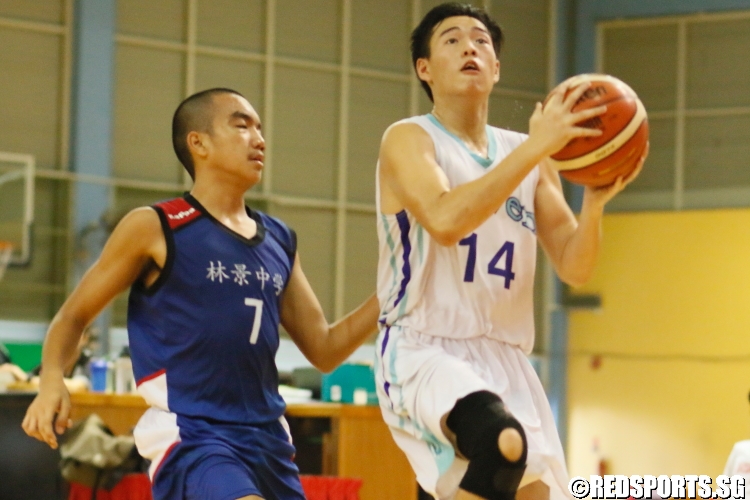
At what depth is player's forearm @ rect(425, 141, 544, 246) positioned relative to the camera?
2.86 meters

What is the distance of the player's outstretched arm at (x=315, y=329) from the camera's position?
3916 millimetres

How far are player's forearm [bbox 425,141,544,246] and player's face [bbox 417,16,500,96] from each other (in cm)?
48

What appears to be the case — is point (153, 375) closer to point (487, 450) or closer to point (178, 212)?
point (178, 212)

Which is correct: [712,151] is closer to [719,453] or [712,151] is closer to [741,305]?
[741,305]

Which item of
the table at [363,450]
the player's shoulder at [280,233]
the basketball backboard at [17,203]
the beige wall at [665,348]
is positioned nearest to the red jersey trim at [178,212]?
the player's shoulder at [280,233]

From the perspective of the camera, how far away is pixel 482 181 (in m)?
2.90

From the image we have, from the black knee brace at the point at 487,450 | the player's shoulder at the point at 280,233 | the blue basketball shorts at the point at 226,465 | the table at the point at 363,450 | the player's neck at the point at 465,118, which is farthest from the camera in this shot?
the table at the point at 363,450

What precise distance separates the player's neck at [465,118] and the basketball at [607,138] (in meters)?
0.39

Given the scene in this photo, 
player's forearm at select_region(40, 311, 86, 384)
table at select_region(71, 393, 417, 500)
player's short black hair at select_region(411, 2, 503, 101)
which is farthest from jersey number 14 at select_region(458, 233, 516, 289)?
table at select_region(71, 393, 417, 500)

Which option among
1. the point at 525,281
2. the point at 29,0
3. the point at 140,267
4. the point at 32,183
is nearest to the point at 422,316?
the point at 525,281

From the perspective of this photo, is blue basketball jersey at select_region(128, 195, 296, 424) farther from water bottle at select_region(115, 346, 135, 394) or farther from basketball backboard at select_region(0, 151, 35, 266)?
basketball backboard at select_region(0, 151, 35, 266)

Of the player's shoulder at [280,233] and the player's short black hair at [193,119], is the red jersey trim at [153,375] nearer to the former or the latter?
the player's shoulder at [280,233]

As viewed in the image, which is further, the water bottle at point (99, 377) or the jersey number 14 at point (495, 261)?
the water bottle at point (99, 377)

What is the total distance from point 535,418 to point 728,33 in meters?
12.1
